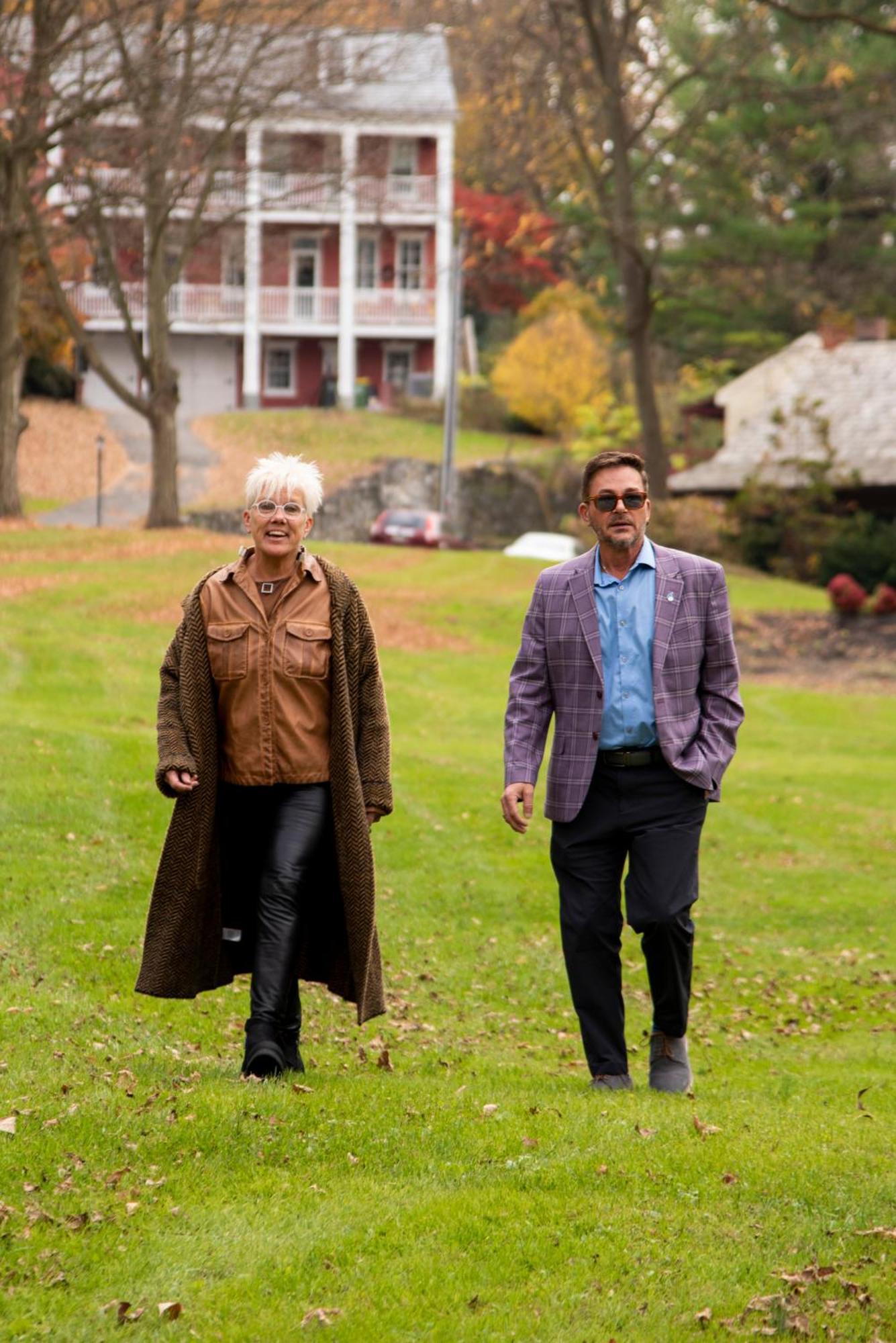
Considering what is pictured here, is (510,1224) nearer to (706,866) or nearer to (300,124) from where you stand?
(706,866)

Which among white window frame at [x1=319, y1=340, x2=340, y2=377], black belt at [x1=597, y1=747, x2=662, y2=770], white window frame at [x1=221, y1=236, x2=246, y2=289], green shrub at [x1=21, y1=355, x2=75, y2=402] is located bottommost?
black belt at [x1=597, y1=747, x2=662, y2=770]

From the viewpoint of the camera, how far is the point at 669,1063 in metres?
7.18

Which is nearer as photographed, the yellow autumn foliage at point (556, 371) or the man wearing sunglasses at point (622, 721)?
the man wearing sunglasses at point (622, 721)

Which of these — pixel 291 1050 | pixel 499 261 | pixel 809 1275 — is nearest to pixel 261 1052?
pixel 291 1050

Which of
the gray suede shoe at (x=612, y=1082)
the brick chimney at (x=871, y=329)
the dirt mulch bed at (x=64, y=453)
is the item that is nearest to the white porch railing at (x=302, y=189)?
the dirt mulch bed at (x=64, y=453)

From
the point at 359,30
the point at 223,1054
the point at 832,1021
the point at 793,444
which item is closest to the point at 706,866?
the point at 832,1021

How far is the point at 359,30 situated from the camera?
30.3m

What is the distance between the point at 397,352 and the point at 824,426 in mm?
29859

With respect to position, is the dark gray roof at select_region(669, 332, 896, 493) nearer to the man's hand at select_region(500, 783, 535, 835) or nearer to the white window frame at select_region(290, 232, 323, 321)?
the white window frame at select_region(290, 232, 323, 321)

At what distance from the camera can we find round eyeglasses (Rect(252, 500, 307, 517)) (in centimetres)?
650

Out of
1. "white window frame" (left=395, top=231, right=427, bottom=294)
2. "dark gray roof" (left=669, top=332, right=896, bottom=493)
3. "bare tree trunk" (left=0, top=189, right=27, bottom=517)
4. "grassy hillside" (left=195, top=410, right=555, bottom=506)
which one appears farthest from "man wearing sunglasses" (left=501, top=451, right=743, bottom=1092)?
"white window frame" (left=395, top=231, right=427, bottom=294)

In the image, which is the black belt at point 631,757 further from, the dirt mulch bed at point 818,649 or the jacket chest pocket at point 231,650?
the dirt mulch bed at point 818,649

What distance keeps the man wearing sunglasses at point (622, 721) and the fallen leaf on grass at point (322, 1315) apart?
2.48 m

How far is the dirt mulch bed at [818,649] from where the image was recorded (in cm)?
2584
